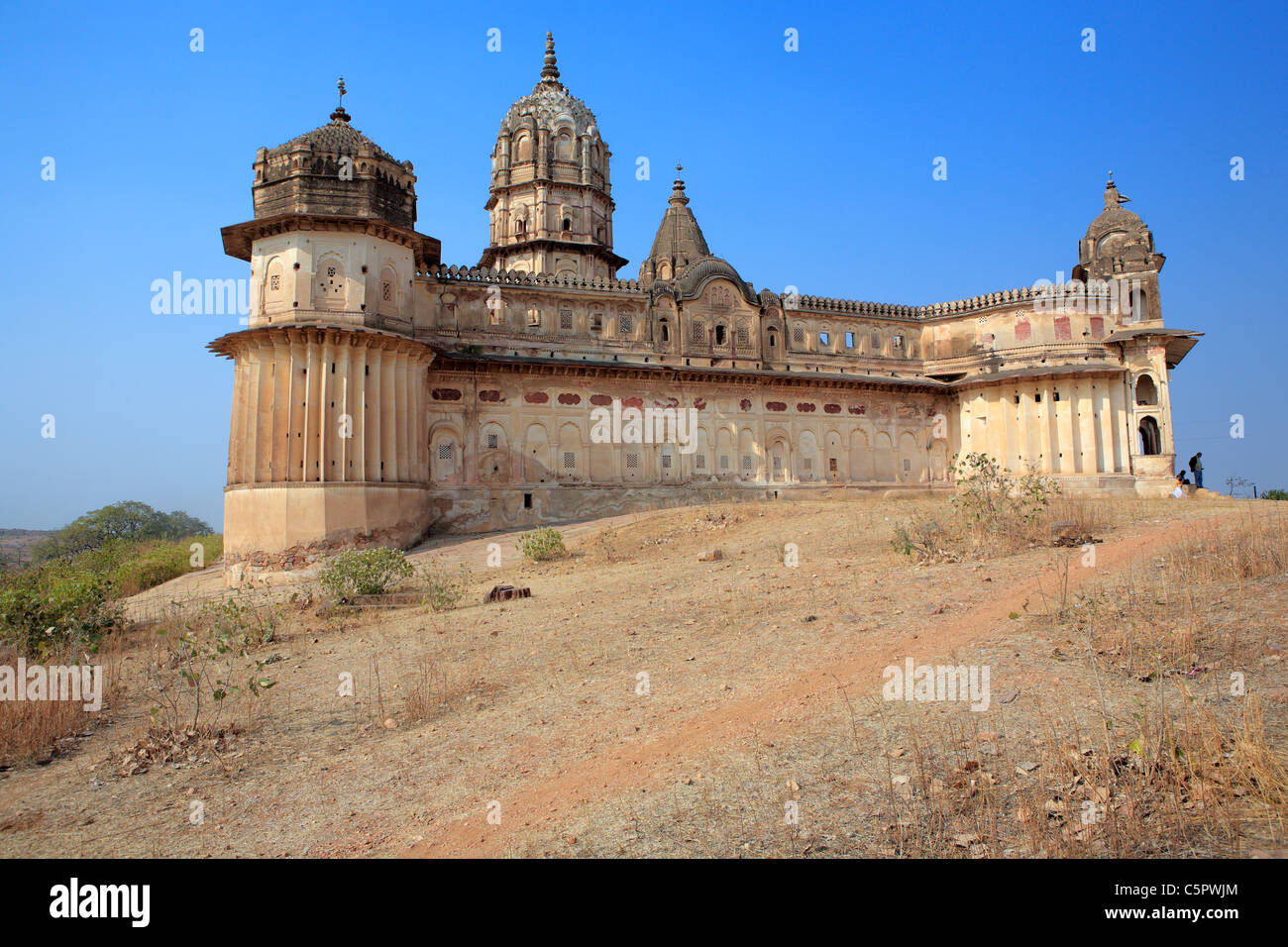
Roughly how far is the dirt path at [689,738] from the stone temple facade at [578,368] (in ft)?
50.9

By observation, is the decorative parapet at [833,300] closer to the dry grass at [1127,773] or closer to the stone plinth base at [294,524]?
the stone plinth base at [294,524]

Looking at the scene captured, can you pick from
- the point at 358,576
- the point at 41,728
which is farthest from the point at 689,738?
the point at 358,576

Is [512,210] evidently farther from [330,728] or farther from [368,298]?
[330,728]

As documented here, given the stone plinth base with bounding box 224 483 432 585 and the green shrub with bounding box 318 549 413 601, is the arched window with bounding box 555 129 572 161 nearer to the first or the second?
the stone plinth base with bounding box 224 483 432 585

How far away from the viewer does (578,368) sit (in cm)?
2681

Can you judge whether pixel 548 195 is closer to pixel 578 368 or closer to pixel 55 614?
pixel 578 368

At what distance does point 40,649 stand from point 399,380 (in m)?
12.5

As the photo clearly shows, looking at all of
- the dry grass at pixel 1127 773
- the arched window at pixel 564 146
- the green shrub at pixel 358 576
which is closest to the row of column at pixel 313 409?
the green shrub at pixel 358 576

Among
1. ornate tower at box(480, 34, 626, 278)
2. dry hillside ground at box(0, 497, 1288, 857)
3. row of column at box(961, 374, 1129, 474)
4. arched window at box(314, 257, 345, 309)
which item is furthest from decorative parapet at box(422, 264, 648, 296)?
dry hillside ground at box(0, 497, 1288, 857)

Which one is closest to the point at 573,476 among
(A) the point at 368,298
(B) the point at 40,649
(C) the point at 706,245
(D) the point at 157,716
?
(A) the point at 368,298

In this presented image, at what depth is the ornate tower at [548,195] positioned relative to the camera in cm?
3391

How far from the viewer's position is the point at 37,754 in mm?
7172

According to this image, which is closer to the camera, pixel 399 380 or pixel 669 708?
pixel 669 708

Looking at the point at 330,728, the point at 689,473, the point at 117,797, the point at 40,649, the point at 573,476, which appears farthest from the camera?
the point at 689,473
